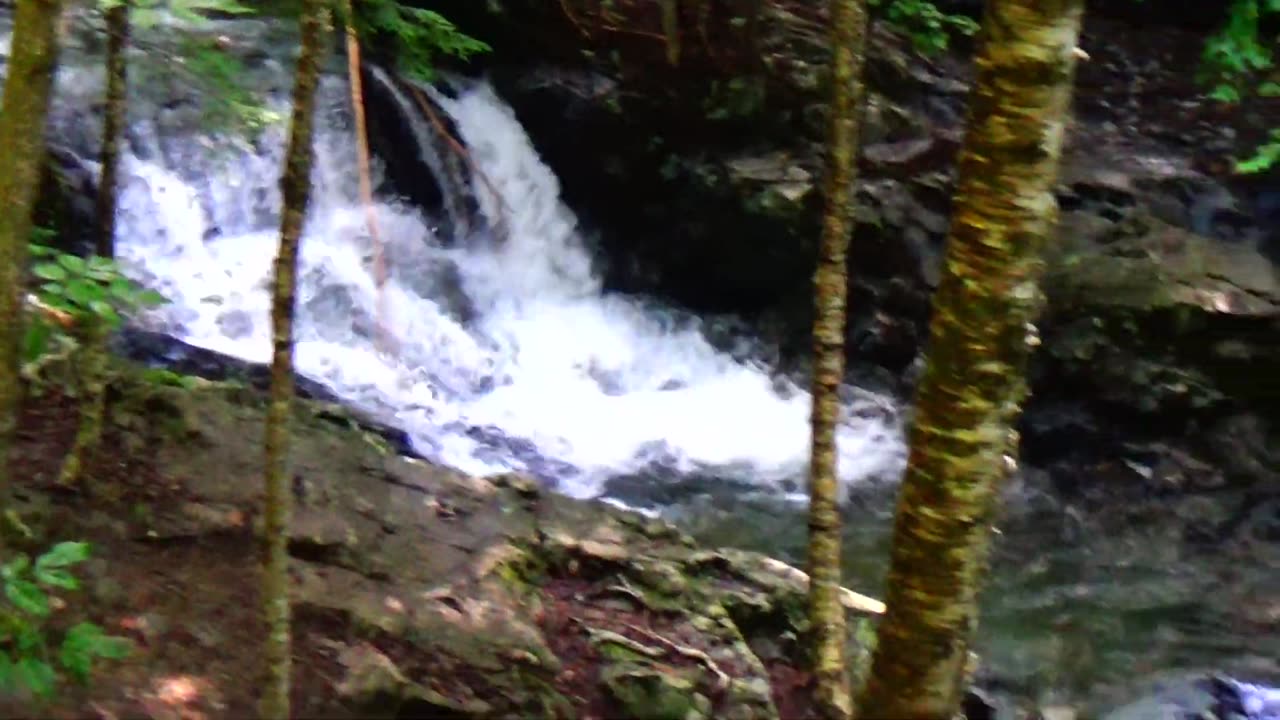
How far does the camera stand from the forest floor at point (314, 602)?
4.04m

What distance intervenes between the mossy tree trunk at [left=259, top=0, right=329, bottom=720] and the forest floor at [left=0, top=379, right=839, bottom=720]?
1.55 ft

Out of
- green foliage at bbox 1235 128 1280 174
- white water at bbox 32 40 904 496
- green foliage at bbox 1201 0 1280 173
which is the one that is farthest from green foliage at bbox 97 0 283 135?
green foliage at bbox 1201 0 1280 173

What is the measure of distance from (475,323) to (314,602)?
6851 mm

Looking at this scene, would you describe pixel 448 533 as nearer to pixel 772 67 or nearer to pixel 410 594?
pixel 410 594

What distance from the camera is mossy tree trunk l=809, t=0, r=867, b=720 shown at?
13.1ft

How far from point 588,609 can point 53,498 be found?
88.0 inches

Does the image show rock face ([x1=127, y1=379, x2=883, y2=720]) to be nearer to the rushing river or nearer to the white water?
the rushing river

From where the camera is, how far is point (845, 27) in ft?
13.1

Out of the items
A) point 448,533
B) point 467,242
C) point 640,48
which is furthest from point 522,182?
point 448,533

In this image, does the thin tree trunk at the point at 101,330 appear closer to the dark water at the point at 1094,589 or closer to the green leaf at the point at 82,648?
the green leaf at the point at 82,648

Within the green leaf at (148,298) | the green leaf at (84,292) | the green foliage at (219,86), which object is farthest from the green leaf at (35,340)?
the green foliage at (219,86)

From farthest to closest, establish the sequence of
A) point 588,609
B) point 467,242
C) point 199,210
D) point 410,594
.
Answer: point 467,242
point 199,210
point 588,609
point 410,594

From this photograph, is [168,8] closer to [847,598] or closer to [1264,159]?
[847,598]

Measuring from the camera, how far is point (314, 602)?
4.53m
